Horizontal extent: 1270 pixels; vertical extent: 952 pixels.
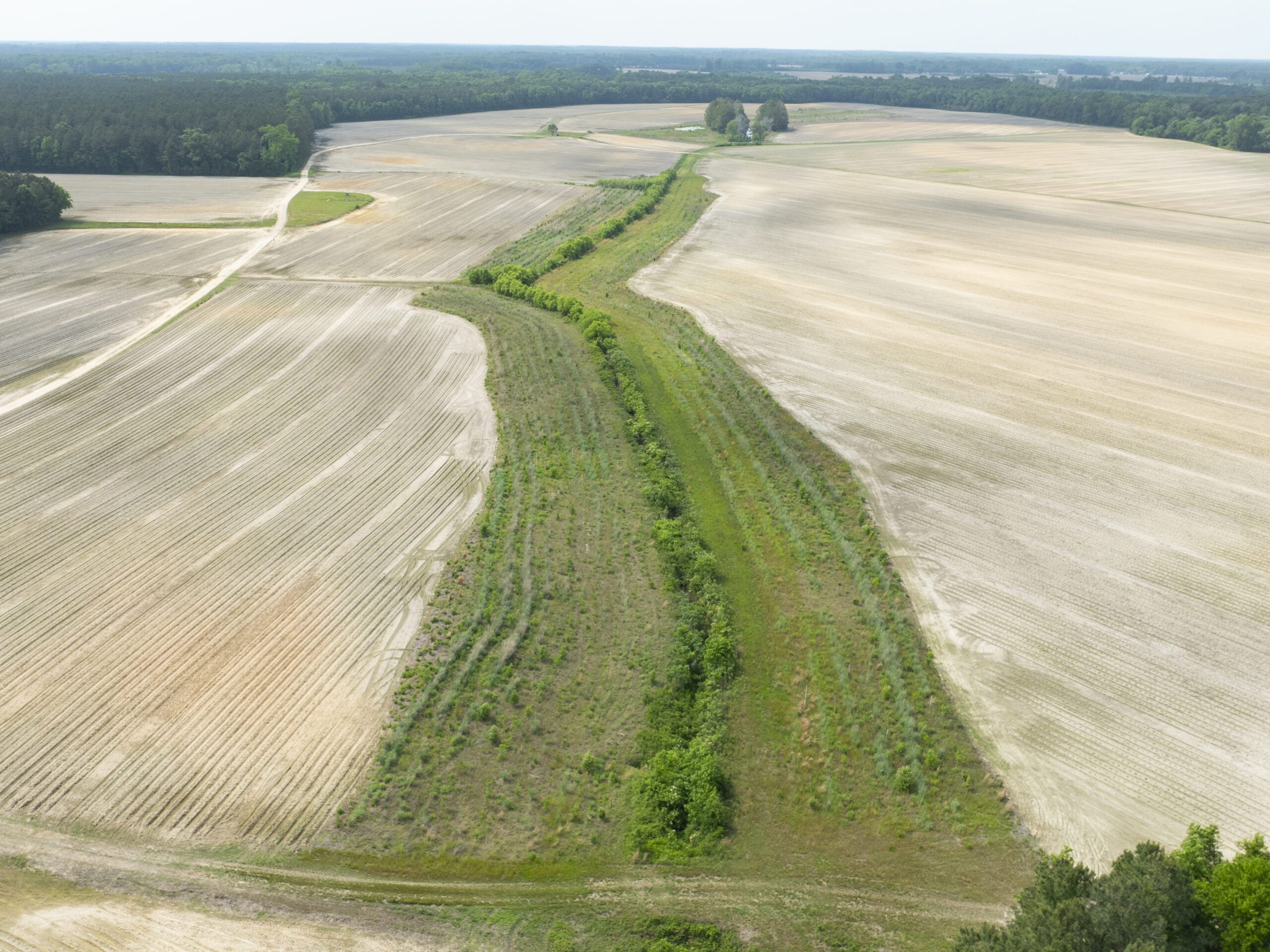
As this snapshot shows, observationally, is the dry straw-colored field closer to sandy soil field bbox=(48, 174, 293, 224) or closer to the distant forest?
sandy soil field bbox=(48, 174, 293, 224)

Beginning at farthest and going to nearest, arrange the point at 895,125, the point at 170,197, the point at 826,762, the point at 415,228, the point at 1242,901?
the point at 895,125 < the point at 170,197 < the point at 415,228 < the point at 826,762 < the point at 1242,901

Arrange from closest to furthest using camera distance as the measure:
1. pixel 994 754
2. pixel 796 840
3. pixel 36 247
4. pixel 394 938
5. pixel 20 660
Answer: pixel 394 938, pixel 796 840, pixel 994 754, pixel 20 660, pixel 36 247

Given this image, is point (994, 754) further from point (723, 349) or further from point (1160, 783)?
point (723, 349)

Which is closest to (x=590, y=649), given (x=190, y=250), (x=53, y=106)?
(x=190, y=250)

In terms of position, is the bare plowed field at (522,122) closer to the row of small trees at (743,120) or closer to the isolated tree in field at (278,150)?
the row of small trees at (743,120)

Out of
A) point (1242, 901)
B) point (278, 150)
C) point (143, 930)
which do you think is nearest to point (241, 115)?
point (278, 150)

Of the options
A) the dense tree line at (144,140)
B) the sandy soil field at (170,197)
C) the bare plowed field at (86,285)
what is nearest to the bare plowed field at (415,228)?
the bare plowed field at (86,285)

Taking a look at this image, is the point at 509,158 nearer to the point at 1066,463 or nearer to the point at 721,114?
the point at 721,114
